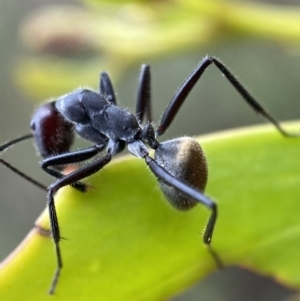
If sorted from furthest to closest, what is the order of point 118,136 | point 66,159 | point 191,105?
1. point 191,105
2. point 118,136
3. point 66,159

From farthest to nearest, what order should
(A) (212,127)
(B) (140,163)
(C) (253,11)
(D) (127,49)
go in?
1. (A) (212,127)
2. (D) (127,49)
3. (C) (253,11)
4. (B) (140,163)

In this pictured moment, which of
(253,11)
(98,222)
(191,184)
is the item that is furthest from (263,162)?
(253,11)

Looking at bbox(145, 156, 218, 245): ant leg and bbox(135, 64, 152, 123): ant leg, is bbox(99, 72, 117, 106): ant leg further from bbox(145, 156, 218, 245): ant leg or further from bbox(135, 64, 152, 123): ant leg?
bbox(145, 156, 218, 245): ant leg

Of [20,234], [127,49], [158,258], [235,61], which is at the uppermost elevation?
[127,49]

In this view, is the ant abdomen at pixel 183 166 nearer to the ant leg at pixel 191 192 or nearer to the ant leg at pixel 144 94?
the ant leg at pixel 191 192

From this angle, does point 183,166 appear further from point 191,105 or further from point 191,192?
point 191,105

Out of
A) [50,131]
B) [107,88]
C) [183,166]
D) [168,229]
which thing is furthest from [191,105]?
[168,229]

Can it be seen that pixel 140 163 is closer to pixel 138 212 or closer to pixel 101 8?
pixel 138 212

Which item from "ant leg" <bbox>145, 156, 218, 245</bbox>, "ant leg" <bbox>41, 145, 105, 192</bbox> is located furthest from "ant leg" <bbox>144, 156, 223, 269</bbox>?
"ant leg" <bbox>41, 145, 105, 192</bbox>
